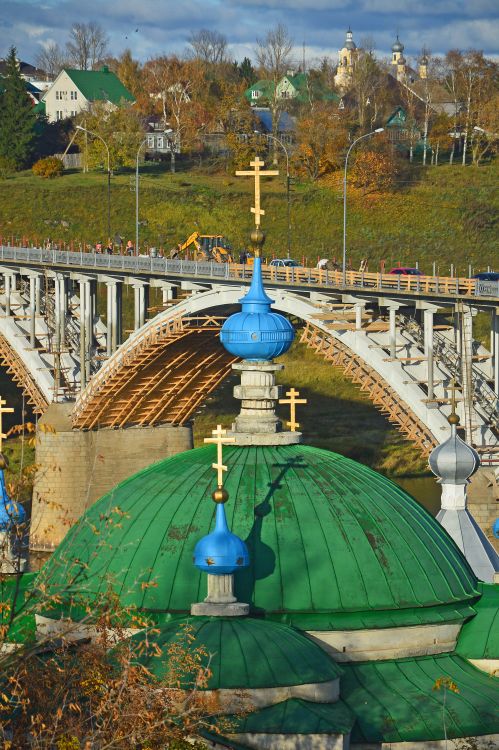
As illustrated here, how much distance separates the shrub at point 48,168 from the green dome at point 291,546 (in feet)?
436

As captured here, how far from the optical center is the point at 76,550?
148 ft

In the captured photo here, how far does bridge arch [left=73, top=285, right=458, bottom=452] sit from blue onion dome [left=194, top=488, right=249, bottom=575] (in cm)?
4335

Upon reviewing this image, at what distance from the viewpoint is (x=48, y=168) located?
178 meters

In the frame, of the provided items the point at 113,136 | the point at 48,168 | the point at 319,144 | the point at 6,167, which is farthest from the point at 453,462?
the point at 6,167

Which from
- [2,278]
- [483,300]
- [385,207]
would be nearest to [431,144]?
[385,207]

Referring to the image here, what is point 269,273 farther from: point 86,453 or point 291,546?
point 291,546

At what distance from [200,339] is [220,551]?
60.7 metres

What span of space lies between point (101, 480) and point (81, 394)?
3616 mm

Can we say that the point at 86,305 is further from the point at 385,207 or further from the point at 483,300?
the point at 385,207

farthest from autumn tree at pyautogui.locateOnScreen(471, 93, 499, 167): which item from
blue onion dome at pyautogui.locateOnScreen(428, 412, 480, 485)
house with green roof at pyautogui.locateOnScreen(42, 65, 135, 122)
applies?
blue onion dome at pyautogui.locateOnScreen(428, 412, 480, 485)

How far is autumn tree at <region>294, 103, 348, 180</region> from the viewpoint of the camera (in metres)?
171

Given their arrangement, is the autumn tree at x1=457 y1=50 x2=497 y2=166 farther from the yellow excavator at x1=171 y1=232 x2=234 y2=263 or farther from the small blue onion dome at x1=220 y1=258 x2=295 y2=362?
the small blue onion dome at x1=220 y1=258 x2=295 y2=362

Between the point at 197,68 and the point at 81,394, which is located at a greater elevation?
the point at 197,68

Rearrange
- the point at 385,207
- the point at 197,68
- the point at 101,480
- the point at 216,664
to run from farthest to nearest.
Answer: the point at 197,68
the point at 385,207
the point at 101,480
the point at 216,664
